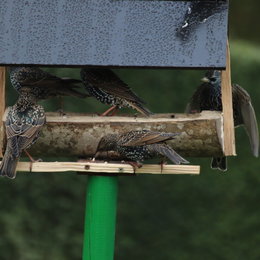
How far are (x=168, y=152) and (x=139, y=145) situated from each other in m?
0.16

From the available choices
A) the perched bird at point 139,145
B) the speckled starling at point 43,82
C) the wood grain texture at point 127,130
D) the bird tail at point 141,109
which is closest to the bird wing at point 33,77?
the speckled starling at point 43,82

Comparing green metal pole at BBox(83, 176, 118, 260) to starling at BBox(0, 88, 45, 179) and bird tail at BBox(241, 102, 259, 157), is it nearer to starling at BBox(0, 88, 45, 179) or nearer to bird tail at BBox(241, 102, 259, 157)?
starling at BBox(0, 88, 45, 179)

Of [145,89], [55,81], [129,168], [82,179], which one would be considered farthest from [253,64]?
[129,168]

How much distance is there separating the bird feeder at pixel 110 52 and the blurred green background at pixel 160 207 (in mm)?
2661

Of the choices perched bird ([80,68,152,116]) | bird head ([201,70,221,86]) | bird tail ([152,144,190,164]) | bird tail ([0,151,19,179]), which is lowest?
→ bird tail ([0,151,19,179])

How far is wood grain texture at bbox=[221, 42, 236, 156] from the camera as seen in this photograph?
21.6 feet

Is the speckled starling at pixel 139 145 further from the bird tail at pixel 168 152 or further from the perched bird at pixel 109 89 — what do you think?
the perched bird at pixel 109 89

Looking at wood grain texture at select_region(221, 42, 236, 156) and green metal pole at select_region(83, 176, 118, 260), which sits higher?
wood grain texture at select_region(221, 42, 236, 156)

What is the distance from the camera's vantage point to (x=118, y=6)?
6500 millimetres

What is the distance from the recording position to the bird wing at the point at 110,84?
6.86 m

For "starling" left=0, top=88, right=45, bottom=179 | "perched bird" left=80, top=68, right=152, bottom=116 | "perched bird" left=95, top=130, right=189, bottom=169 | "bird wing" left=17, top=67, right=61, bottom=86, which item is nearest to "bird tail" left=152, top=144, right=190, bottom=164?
"perched bird" left=95, top=130, right=189, bottom=169

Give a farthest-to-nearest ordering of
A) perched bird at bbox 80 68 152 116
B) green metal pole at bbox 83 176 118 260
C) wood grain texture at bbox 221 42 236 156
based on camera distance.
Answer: perched bird at bbox 80 68 152 116, wood grain texture at bbox 221 42 236 156, green metal pole at bbox 83 176 118 260

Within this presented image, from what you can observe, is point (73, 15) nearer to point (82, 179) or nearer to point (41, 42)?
point (41, 42)

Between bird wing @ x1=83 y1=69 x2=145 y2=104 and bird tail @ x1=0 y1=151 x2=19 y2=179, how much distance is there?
31.0 inches
